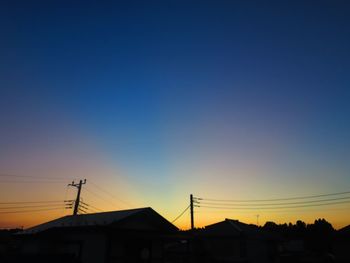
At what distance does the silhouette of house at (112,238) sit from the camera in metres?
19.1

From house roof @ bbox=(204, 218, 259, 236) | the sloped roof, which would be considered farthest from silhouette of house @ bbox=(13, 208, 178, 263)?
the sloped roof

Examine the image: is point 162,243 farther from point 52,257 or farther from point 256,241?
point 256,241

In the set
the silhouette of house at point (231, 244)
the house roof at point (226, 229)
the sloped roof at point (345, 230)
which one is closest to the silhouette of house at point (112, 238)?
the silhouette of house at point (231, 244)

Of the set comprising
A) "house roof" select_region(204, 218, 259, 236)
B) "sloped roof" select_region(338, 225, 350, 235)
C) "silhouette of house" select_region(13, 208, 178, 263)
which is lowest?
"silhouette of house" select_region(13, 208, 178, 263)

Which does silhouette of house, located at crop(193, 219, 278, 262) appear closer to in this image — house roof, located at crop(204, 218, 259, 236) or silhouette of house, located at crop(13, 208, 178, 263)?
house roof, located at crop(204, 218, 259, 236)

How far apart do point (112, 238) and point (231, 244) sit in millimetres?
19494

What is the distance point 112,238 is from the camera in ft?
65.8

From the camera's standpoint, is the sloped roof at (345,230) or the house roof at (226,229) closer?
the sloped roof at (345,230)

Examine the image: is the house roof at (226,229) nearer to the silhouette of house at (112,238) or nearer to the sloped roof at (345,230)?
the sloped roof at (345,230)

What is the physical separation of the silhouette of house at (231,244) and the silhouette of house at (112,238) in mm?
12809

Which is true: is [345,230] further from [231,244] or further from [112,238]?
[112,238]

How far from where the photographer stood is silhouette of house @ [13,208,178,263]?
19.1 metres

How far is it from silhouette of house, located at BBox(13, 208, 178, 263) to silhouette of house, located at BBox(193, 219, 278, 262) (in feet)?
42.0

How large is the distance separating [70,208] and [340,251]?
38.6m
